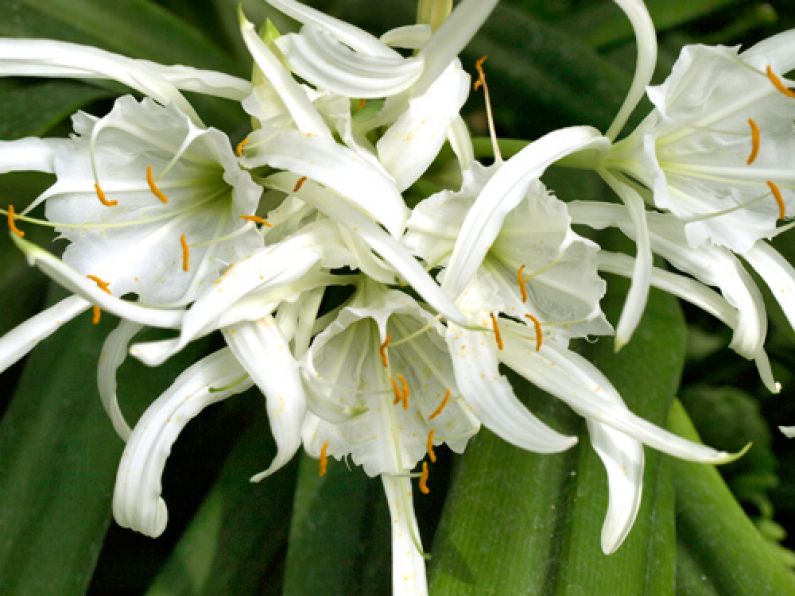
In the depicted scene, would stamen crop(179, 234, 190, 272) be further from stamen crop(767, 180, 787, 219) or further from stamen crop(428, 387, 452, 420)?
stamen crop(767, 180, 787, 219)

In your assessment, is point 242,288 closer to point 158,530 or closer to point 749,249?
point 158,530

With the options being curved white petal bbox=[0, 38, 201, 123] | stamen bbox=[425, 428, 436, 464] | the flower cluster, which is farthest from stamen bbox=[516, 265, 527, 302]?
curved white petal bbox=[0, 38, 201, 123]

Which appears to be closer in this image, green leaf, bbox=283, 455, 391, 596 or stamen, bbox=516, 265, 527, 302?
stamen, bbox=516, 265, 527, 302

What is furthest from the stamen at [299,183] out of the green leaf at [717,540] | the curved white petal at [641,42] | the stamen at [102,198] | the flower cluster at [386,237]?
the green leaf at [717,540]

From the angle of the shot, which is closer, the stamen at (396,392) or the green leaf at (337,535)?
the stamen at (396,392)

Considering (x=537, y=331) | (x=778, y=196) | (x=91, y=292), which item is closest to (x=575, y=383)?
(x=537, y=331)

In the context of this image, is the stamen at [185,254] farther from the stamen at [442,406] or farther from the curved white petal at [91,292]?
the stamen at [442,406]
